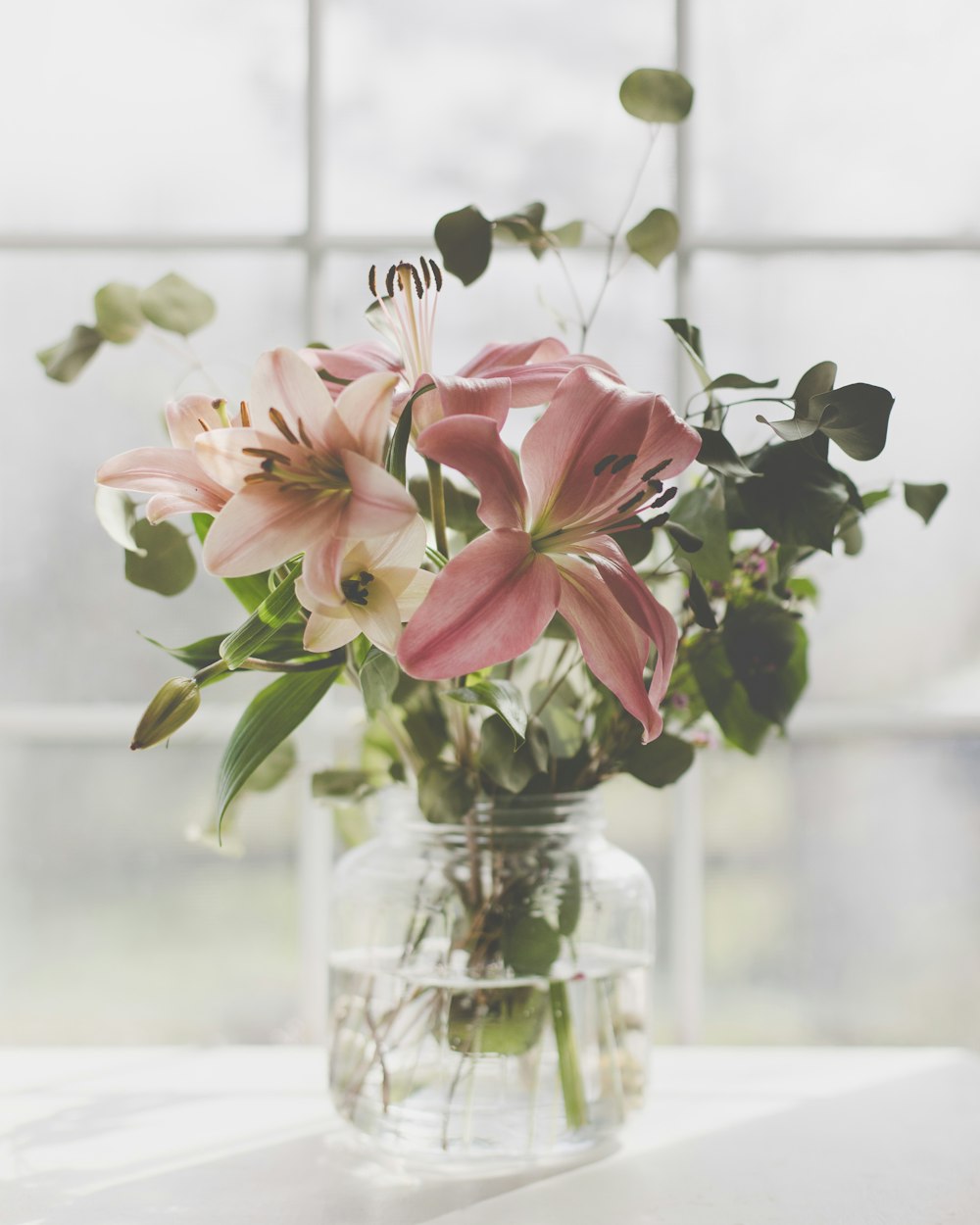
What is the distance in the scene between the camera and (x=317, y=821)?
119 cm

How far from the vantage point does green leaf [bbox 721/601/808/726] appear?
0.72m

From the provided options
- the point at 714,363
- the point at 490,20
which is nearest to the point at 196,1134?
the point at 714,363

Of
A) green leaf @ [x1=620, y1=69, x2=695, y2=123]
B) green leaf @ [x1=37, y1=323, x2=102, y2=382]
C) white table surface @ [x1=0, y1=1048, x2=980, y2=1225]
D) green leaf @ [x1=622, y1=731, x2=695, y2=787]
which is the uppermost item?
green leaf @ [x1=620, y1=69, x2=695, y2=123]

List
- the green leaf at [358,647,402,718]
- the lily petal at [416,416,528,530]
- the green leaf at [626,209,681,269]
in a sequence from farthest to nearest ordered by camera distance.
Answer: the green leaf at [626,209,681,269], the green leaf at [358,647,402,718], the lily petal at [416,416,528,530]

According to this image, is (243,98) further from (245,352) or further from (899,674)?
(899,674)

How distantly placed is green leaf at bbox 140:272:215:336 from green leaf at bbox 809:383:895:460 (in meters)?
0.56

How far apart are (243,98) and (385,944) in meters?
1.00

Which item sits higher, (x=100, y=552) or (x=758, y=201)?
(x=758, y=201)

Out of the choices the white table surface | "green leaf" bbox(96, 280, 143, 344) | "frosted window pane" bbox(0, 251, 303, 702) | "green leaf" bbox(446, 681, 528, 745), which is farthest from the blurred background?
"green leaf" bbox(446, 681, 528, 745)

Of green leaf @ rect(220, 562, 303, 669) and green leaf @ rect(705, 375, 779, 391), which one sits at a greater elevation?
green leaf @ rect(705, 375, 779, 391)

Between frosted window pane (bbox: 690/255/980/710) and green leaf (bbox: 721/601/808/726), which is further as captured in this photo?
frosted window pane (bbox: 690/255/980/710)

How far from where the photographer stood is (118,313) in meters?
0.91

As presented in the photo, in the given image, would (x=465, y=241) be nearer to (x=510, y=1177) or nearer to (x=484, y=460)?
(x=484, y=460)

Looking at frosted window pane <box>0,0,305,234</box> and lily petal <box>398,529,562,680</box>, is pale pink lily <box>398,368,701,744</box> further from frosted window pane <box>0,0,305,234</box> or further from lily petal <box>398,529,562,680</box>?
frosted window pane <box>0,0,305,234</box>
